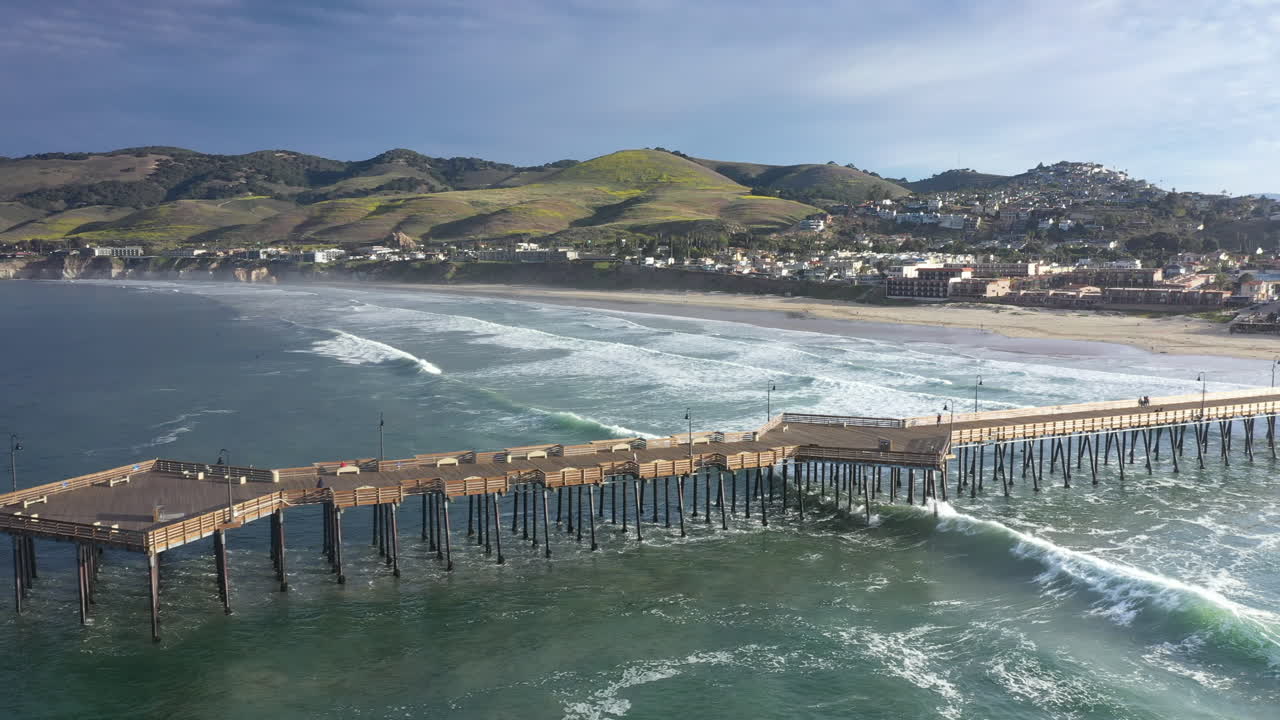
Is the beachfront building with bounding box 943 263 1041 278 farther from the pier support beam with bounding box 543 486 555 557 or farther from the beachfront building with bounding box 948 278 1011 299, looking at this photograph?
the pier support beam with bounding box 543 486 555 557

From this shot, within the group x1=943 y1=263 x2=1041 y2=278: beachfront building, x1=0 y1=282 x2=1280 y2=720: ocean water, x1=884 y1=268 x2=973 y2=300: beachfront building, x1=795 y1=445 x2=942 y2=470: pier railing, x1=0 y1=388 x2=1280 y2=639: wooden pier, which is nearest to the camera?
x1=0 y1=282 x2=1280 y2=720: ocean water

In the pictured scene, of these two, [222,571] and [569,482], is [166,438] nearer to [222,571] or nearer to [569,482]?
[222,571]

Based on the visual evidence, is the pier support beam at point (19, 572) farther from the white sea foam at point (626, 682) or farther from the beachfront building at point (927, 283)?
the beachfront building at point (927, 283)

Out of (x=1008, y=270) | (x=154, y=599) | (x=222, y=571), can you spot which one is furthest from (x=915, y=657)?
(x=1008, y=270)

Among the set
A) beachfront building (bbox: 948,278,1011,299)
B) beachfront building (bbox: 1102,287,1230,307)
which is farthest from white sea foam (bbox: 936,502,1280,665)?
beachfront building (bbox: 948,278,1011,299)

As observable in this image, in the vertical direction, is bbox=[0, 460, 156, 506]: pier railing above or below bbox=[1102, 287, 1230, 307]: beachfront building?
below

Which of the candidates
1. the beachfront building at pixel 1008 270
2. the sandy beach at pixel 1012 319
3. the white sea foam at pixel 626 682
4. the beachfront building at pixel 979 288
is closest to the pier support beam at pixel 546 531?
the white sea foam at pixel 626 682

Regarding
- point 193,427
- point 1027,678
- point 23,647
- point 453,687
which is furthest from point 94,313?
point 1027,678
